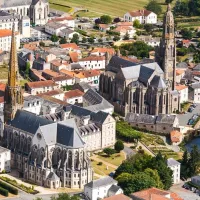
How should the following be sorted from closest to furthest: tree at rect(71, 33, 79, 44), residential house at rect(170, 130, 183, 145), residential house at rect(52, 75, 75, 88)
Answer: residential house at rect(170, 130, 183, 145) < residential house at rect(52, 75, 75, 88) < tree at rect(71, 33, 79, 44)

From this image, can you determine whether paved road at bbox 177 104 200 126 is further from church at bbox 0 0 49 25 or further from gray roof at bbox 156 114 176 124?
church at bbox 0 0 49 25

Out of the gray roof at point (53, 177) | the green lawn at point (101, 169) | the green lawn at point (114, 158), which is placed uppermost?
the gray roof at point (53, 177)

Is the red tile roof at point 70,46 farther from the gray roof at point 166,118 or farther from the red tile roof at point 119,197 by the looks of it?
the red tile roof at point 119,197

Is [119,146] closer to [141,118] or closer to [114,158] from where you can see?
[114,158]

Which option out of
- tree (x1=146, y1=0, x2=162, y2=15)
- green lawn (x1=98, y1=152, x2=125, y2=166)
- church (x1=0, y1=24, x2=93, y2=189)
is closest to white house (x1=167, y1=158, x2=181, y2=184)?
green lawn (x1=98, y1=152, x2=125, y2=166)

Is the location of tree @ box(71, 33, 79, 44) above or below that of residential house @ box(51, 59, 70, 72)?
above

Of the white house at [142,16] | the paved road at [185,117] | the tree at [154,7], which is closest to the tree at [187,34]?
the white house at [142,16]
